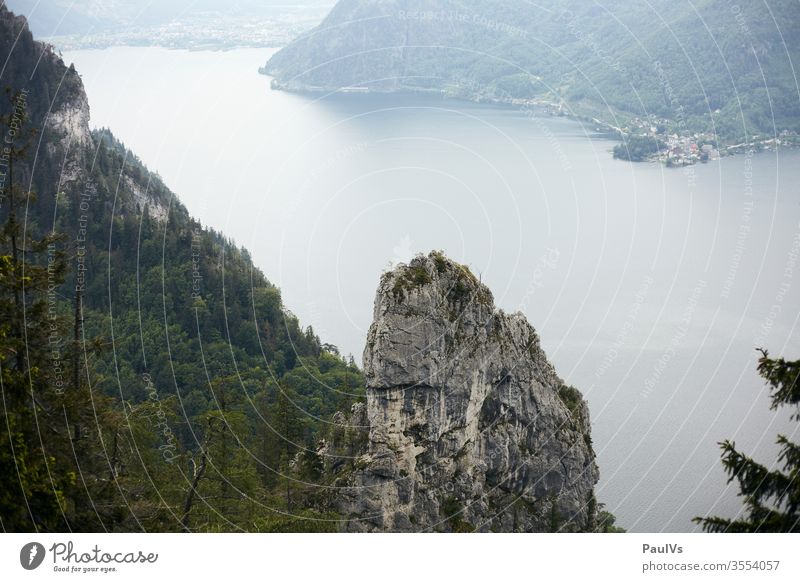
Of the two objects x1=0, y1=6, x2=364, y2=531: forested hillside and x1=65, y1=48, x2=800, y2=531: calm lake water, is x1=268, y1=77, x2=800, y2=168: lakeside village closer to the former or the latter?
x1=65, y1=48, x2=800, y2=531: calm lake water

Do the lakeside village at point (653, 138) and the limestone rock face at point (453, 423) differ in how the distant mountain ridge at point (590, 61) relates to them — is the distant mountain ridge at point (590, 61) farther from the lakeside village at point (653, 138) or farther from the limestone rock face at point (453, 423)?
the limestone rock face at point (453, 423)

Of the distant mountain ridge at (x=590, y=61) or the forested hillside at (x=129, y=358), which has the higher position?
the distant mountain ridge at (x=590, y=61)

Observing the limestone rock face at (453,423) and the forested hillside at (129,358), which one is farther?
the limestone rock face at (453,423)

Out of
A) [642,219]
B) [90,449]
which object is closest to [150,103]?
[642,219]

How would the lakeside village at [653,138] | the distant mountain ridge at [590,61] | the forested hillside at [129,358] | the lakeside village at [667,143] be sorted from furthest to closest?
the distant mountain ridge at [590,61], the lakeside village at [653,138], the lakeside village at [667,143], the forested hillside at [129,358]

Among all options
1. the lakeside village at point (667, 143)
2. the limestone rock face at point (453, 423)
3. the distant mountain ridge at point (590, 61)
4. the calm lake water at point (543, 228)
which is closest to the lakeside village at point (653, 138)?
the lakeside village at point (667, 143)

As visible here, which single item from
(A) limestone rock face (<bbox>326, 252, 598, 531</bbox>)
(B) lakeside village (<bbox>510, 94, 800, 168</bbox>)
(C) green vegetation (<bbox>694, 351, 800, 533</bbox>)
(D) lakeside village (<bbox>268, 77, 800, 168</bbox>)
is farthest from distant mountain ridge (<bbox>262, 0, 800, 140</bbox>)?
(C) green vegetation (<bbox>694, 351, 800, 533</bbox>)

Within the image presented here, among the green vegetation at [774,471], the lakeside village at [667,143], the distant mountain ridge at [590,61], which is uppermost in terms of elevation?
the distant mountain ridge at [590,61]
